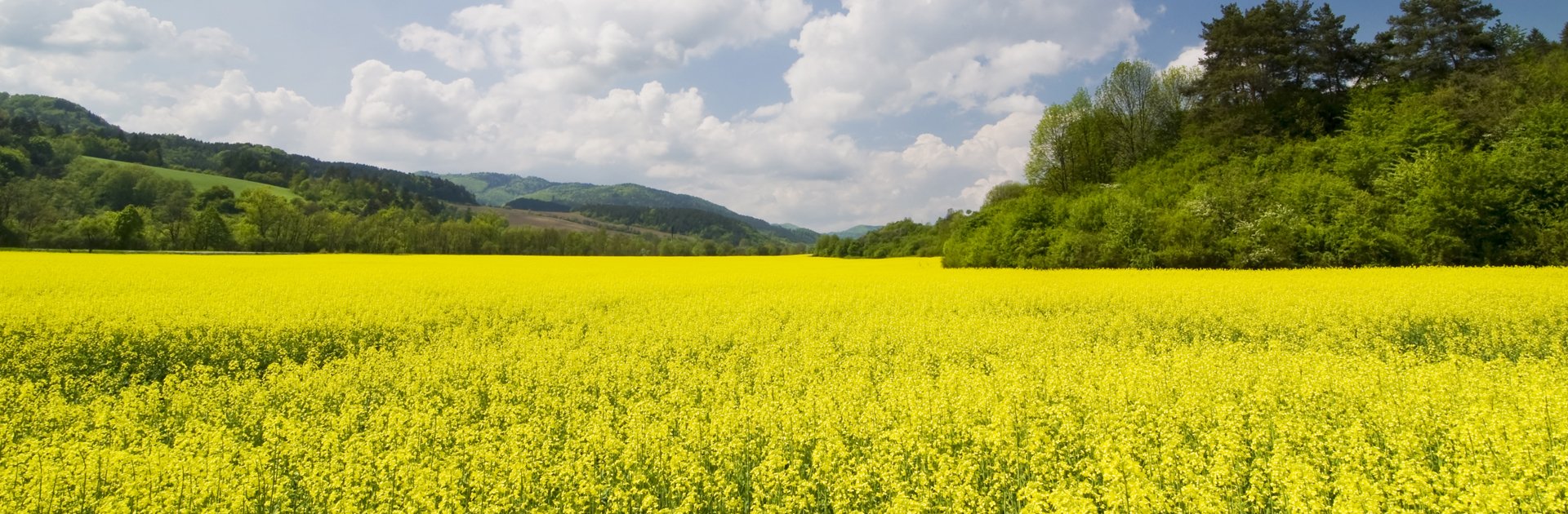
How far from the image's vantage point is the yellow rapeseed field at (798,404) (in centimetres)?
426

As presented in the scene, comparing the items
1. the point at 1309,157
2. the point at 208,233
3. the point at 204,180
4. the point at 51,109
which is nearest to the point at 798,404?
the point at 1309,157

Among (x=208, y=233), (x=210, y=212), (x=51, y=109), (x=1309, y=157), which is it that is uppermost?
(x=51, y=109)

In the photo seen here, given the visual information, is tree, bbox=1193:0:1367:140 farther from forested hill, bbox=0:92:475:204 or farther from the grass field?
forested hill, bbox=0:92:475:204

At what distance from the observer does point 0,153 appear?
64250 mm

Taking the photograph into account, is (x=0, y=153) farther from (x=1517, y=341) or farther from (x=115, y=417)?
(x=1517, y=341)

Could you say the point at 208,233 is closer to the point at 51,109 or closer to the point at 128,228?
the point at 128,228

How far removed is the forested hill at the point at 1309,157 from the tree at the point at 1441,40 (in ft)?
0.27

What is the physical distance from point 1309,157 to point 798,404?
36.2 metres

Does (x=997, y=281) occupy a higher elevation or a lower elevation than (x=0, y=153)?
lower

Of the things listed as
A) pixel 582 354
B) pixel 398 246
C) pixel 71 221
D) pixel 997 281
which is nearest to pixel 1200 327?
pixel 997 281

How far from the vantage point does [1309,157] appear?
3077cm

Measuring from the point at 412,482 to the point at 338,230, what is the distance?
69.9 metres

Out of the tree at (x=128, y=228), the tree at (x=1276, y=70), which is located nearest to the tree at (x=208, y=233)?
the tree at (x=128, y=228)

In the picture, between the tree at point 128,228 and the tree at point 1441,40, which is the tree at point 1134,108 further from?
the tree at point 128,228
